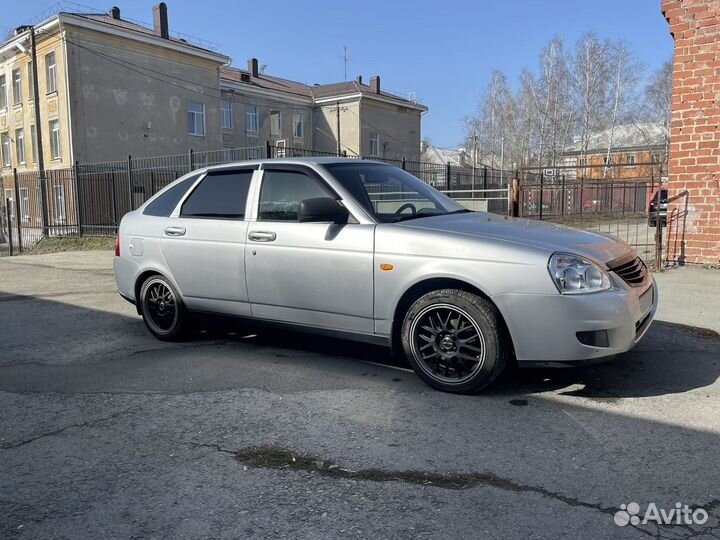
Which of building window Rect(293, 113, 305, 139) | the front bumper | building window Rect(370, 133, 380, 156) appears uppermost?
building window Rect(293, 113, 305, 139)

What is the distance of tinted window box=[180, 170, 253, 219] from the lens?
500 cm

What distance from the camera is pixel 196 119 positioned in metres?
32.8

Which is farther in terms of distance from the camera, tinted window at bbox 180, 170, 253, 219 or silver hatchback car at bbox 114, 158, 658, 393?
tinted window at bbox 180, 170, 253, 219

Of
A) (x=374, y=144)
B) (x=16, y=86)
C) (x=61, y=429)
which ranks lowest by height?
(x=61, y=429)

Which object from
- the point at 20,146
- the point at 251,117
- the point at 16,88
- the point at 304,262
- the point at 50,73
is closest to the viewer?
the point at 304,262

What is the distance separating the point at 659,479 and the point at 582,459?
36cm

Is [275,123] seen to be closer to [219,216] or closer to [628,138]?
[628,138]

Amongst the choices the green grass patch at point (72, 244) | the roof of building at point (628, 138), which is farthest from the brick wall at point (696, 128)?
the roof of building at point (628, 138)

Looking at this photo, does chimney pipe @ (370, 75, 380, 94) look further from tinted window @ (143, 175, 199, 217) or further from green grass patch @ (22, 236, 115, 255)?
tinted window @ (143, 175, 199, 217)

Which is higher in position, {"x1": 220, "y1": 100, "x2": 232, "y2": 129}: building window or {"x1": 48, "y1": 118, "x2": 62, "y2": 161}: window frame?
{"x1": 220, "y1": 100, "x2": 232, "y2": 129}: building window

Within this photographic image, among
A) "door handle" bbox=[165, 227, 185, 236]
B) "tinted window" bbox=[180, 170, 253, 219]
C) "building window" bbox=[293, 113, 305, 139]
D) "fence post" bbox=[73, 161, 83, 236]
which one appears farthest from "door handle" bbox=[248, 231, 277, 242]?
"building window" bbox=[293, 113, 305, 139]

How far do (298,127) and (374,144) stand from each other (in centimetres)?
586

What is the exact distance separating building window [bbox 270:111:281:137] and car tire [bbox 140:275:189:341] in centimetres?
3554

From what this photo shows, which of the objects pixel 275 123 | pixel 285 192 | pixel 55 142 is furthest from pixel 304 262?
pixel 275 123
